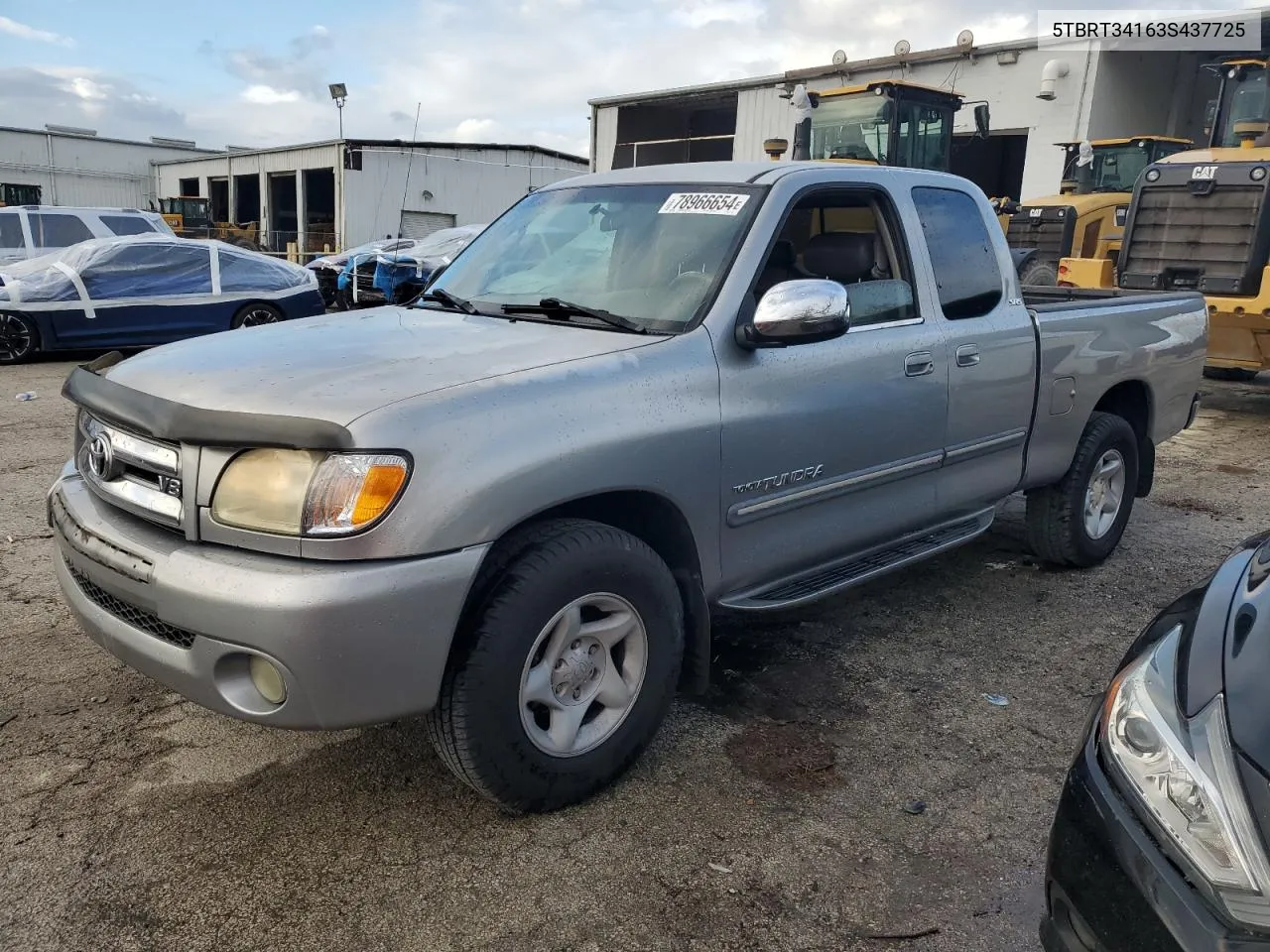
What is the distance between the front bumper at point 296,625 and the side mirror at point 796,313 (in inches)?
46.6

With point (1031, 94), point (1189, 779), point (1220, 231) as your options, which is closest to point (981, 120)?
point (1220, 231)

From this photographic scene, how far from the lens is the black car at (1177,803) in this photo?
156 centimetres

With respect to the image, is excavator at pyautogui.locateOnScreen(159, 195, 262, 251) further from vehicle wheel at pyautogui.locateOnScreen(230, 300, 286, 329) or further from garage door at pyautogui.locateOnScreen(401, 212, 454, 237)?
vehicle wheel at pyautogui.locateOnScreen(230, 300, 286, 329)

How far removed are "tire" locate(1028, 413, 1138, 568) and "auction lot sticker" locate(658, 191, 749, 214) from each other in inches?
95.8

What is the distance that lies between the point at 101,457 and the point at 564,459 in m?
1.34

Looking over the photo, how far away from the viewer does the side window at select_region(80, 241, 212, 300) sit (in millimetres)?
11406

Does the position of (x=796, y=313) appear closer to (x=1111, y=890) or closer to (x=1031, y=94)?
(x=1111, y=890)

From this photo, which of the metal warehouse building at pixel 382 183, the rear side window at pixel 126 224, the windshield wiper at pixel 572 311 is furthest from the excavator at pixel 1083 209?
the metal warehouse building at pixel 382 183

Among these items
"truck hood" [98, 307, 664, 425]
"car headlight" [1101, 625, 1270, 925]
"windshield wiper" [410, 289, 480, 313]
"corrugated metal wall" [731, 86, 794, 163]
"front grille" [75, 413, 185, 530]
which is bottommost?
"car headlight" [1101, 625, 1270, 925]

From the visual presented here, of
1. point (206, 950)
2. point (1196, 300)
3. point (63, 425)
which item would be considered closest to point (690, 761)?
point (206, 950)

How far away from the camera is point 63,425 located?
26.5 ft

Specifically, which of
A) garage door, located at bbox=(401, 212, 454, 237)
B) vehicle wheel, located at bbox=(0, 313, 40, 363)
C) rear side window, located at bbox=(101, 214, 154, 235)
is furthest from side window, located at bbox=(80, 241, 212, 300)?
garage door, located at bbox=(401, 212, 454, 237)

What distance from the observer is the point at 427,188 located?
30.4 metres

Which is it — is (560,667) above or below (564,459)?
below
